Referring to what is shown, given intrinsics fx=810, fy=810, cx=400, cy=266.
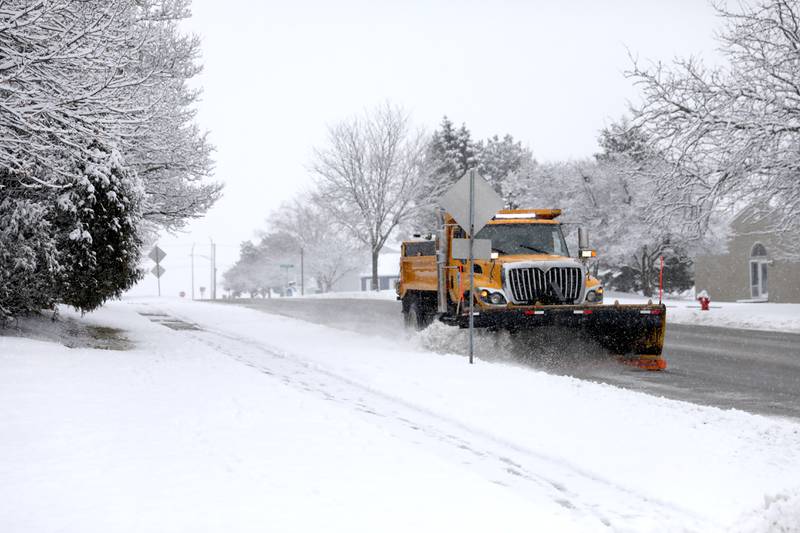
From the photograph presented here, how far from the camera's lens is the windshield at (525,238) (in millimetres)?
14039

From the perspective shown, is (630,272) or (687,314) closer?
(687,314)

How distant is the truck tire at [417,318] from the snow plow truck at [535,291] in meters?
0.70

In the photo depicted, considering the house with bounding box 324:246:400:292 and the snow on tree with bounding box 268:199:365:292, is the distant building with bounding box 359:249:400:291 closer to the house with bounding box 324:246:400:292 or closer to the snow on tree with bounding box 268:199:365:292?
the house with bounding box 324:246:400:292

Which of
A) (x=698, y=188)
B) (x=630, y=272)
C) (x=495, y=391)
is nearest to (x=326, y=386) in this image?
(x=495, y=391)

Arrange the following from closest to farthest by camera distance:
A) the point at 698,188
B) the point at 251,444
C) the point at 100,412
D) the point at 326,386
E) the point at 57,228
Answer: the point at 251,444 < the point at 100,412 < the point at 326,386 < the point at 57,228 < the point at 698,188

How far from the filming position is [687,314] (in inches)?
985

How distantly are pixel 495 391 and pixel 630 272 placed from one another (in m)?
52.7

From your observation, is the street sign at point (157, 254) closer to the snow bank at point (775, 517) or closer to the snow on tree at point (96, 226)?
the snow on tree at point (96, 226)

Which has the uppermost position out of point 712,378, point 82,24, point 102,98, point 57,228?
point 82,24

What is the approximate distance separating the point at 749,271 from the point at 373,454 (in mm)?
42692

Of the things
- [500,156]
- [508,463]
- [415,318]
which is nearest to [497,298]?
[415,318]

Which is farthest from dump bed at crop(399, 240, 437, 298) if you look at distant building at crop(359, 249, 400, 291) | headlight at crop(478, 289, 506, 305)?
distant building at crop(359, 249, 400, 291)

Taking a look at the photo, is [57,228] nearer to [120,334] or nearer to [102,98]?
[102,98]

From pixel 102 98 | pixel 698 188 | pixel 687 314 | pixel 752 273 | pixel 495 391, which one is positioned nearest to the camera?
pixel 495 391
